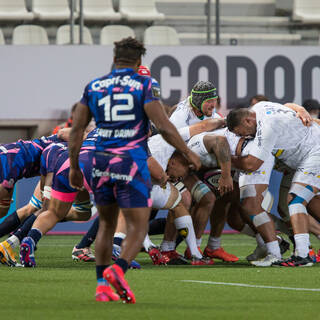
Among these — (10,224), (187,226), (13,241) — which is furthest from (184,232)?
(10,224)

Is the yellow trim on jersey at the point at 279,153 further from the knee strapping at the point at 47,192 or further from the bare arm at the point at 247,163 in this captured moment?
the knee strapping at the point at 47,192

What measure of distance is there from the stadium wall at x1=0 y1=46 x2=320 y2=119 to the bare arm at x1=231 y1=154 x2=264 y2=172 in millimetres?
7324

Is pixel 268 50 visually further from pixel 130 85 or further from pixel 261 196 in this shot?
pixel 130 85

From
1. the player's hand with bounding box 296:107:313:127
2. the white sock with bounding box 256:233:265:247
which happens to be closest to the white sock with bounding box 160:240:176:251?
the white sock with bounding box 256:233:265:247

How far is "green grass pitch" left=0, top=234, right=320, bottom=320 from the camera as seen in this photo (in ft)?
17.2

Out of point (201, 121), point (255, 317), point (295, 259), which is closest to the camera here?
point (255, 317)

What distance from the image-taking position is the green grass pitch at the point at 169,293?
5.25 metres

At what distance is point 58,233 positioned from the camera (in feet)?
45.2

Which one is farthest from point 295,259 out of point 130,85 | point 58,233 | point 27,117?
point 27,117

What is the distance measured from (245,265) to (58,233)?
17.8ft

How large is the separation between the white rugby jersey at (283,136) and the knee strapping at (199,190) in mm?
824

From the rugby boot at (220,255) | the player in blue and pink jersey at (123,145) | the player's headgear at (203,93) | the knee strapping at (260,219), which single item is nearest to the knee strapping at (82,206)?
the rugby boot at (220,255)

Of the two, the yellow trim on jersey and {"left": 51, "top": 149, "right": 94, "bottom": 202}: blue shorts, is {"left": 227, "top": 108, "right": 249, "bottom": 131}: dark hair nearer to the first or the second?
the yellow trim on jersey

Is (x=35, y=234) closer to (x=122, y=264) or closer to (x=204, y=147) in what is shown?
(x=204, y=147)
